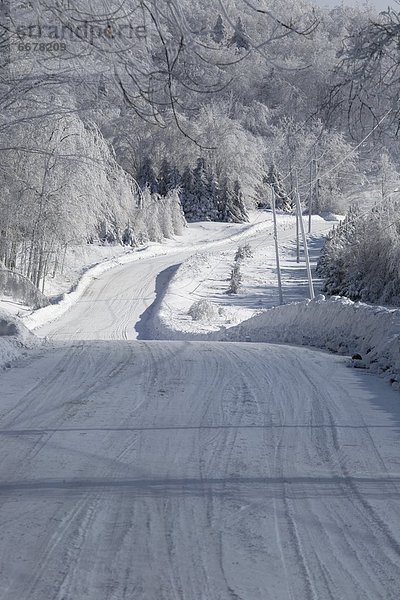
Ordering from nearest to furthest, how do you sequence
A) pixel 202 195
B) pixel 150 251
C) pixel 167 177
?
Result: pixel 150 251, pixel 202 195, pixel 167 177

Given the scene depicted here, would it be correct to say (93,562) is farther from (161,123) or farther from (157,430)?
(161,123)

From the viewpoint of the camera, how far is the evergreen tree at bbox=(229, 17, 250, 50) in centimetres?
523

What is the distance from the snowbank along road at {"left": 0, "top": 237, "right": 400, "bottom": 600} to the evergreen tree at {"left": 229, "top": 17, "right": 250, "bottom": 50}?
9.58 feet

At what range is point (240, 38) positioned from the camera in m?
5.39

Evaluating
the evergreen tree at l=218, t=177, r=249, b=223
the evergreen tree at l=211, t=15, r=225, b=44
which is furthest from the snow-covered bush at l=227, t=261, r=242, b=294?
the evergreen tree at l=211, t=15, r=225, b=44

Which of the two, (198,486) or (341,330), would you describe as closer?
(198,486)

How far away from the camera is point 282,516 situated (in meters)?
4.19

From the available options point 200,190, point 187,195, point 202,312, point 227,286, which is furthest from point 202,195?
point 202,312

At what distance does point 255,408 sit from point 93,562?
3689mm

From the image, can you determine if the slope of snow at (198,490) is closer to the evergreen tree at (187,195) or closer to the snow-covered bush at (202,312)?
the snow-covered bush at (202,312)

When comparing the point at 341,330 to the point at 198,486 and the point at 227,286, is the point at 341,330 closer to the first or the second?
the point at 198,486

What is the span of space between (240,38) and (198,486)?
3.09 metres

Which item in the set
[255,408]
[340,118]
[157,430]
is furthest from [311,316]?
[157,430]

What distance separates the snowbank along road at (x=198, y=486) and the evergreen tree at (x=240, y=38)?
2919mm
